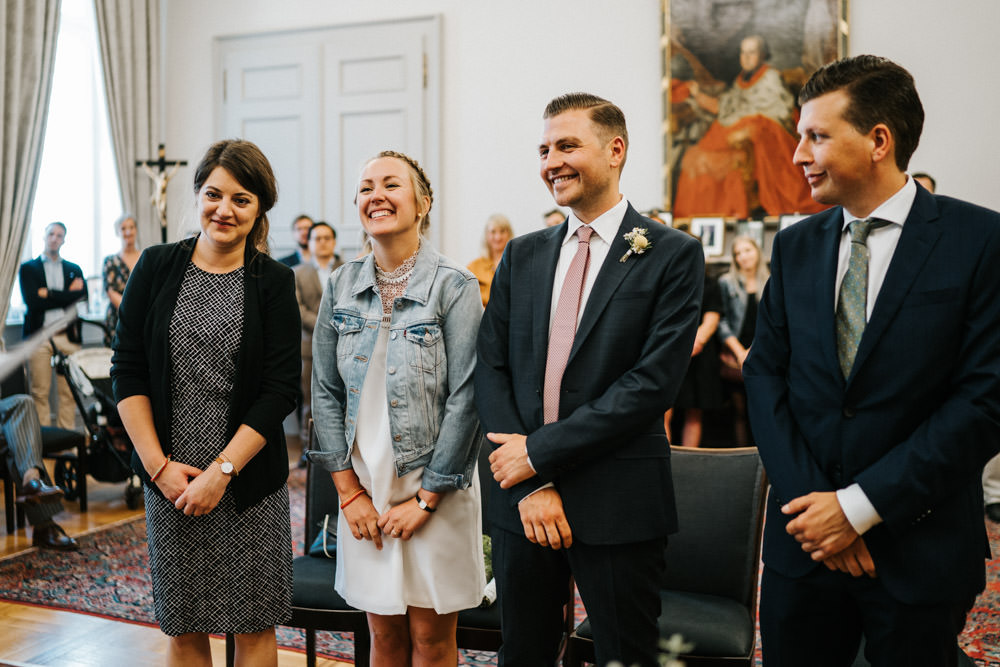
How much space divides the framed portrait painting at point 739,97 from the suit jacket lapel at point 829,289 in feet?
15.8

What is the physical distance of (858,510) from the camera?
152 cm

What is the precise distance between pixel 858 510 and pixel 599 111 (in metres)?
1.00

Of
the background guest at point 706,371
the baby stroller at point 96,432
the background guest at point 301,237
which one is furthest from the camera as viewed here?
the background guest at point 301,237

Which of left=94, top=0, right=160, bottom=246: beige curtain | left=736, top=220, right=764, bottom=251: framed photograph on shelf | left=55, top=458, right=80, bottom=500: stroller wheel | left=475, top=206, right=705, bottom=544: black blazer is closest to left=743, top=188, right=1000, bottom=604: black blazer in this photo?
left=475, top=206, right=705, bottom=544: black blazer

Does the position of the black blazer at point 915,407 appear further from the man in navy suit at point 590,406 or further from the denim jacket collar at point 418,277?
the denim jacket collar at point 418,277

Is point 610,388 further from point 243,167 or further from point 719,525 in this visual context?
point 243,167

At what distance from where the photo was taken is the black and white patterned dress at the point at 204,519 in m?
2.02

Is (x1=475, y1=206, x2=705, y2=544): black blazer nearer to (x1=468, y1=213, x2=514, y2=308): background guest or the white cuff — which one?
the white cuff

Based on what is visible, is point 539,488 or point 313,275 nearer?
point 539,488

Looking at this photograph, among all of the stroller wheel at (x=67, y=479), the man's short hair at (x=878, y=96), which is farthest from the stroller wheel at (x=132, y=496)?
the man's short hair at (x=878, y=96)

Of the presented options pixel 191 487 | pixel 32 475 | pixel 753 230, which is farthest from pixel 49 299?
pixel 753 230

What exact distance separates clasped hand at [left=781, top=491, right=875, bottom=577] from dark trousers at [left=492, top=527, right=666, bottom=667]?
1.12 ft

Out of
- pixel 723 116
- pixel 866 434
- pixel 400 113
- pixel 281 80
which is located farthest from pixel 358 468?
pixel 281 80

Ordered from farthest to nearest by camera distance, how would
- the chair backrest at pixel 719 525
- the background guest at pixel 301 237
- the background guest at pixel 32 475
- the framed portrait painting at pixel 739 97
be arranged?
1. the background guest at pixel 301 237
2. the framed portrait painting at pixel 739 97
3. the background guest at pixel 32 475
4. the chair backrest at pixel 719 525
